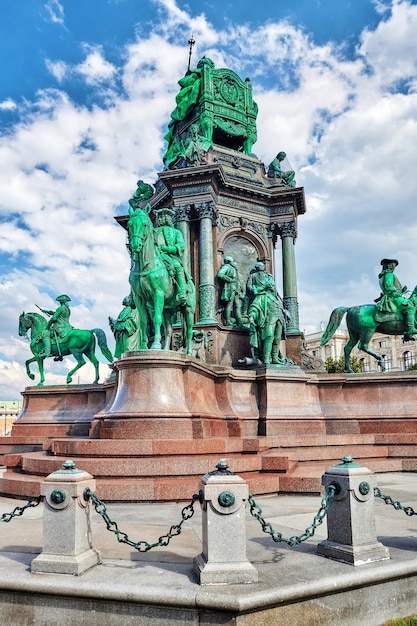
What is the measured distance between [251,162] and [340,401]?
13.2 metres

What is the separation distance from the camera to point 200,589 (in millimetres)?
4410

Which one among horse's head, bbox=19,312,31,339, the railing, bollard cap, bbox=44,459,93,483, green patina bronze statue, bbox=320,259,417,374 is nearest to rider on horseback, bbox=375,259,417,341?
green patina bronze statue, bbox=320,259,417,374

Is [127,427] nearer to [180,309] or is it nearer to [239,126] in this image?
[180,309]

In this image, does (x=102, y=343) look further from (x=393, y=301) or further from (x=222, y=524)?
(x=222, y=524)

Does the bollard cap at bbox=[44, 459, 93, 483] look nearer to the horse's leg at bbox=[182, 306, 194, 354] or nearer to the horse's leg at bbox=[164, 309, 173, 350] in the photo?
the horse's leg at bbox=[164, 309, 173, 350]

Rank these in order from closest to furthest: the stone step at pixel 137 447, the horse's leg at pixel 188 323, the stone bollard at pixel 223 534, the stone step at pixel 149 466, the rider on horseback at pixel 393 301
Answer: the stone bollard at pixel 223 534 → the stone step at pixel 149 466 → the stone step at pixel 137 447 → the horse's leg at pixel 188 323 → the rider on horseback at pixel 393 301

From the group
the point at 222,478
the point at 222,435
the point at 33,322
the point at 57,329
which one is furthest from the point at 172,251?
the point at 222,478

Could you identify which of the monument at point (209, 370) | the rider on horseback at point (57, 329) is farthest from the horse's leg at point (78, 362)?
the monument at point (209, 370)

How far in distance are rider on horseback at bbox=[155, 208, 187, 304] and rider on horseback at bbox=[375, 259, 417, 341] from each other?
767 cm

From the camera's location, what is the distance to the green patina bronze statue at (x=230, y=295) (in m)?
21.8

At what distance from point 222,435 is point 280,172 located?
613 inches

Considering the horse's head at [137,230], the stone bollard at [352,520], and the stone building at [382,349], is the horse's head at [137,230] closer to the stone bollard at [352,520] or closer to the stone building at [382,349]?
the stone bollard at [352,520]

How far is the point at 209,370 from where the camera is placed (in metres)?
15.1

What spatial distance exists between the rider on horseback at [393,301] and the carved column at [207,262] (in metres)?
6.40
